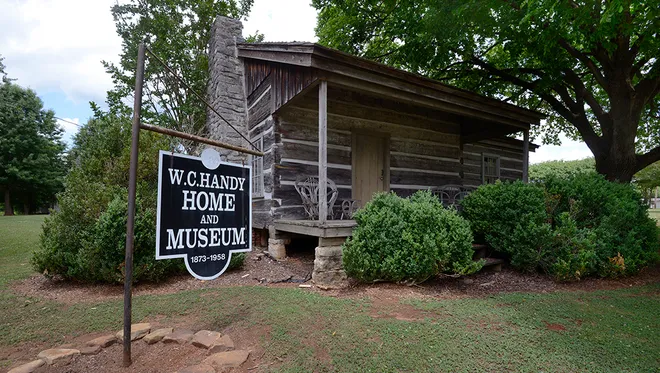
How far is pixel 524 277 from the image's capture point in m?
5.46

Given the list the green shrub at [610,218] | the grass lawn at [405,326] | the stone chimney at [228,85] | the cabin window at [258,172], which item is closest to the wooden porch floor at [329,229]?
the grass lawn at [405,326]

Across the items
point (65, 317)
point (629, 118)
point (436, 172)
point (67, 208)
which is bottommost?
point (65, 317)

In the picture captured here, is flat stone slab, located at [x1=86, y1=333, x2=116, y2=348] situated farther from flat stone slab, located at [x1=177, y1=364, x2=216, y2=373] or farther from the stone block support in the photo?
the stone block support

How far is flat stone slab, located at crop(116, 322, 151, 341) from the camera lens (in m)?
3.13

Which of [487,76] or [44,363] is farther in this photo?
[487,76]

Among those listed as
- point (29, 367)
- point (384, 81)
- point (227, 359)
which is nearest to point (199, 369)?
point (227, 359)

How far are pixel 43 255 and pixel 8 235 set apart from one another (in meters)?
7.67

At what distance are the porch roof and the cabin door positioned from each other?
175 cm

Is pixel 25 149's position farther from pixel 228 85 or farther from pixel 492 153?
pixel 492 153

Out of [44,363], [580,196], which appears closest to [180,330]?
[44,363]

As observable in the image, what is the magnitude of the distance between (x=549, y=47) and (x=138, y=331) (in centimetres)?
969

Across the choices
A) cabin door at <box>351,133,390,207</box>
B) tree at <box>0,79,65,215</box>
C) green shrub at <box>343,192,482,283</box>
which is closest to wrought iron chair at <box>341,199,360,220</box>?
cabin door at <box>351,133,390,207</box>

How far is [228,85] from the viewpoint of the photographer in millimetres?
9742

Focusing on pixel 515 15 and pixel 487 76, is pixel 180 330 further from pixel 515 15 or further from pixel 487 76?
pixel 487 76
